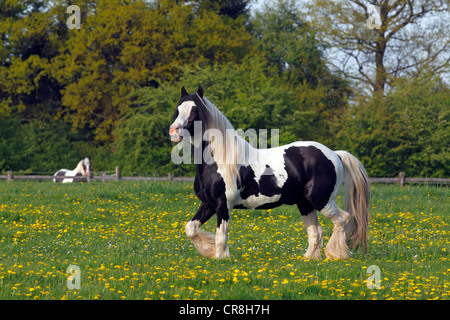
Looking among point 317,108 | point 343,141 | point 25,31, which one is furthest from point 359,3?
point 25,31

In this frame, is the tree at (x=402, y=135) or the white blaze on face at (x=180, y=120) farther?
the tree at (x=402, y=135)

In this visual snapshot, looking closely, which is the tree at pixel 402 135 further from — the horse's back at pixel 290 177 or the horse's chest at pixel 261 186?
the horse's chest at pixel 261 186

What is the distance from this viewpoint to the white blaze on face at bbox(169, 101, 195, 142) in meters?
9.16

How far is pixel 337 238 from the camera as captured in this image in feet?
33.3

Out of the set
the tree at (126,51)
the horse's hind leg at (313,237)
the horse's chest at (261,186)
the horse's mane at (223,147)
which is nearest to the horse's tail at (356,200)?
the horse's hind leg at (313,237)

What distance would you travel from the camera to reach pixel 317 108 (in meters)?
45.5

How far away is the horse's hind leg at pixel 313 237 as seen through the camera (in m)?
10.2

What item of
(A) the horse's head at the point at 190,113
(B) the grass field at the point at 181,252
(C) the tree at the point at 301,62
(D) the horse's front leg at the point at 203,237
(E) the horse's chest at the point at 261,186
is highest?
(C) the tree at the point at 301,62

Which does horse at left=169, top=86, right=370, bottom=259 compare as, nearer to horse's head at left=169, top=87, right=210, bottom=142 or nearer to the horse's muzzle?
horse's head at left=169, top=87, right=210, bottom=142

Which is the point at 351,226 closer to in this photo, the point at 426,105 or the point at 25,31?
the point at 426,105

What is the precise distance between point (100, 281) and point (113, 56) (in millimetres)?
38948

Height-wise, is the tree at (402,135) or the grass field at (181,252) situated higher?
the tree at (402,135)

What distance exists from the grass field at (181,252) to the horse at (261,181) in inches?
17.1

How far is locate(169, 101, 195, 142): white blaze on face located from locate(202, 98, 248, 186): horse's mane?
32cm
